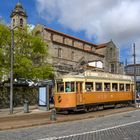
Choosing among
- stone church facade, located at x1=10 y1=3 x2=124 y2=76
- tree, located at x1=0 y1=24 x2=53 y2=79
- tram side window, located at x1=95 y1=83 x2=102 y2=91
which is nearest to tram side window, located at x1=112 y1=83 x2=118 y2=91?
tram side window, located at x1=95 y1=83 x2=102 y2=91

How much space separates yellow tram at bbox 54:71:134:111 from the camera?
2756 centimetres

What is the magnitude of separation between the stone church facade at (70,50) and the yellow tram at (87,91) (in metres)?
33.0

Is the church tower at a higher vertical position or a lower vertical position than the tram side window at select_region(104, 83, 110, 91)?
higher

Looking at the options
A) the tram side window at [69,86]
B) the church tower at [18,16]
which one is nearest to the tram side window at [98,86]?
the tram side window at [69,86]

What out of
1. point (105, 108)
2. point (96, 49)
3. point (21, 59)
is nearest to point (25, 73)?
point (21, 59)

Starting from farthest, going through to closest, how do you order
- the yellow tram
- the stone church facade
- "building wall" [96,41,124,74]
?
"building wall" [96,41,124,74] → the stone church facade → the yellow tram

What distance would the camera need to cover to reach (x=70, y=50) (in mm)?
84062

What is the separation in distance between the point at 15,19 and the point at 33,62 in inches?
1611

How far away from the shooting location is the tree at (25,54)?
39938 millimetres

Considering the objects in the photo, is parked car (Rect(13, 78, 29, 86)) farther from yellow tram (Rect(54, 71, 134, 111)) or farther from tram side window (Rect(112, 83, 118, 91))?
yellow tram (Rect(54, 71, 134, 111))

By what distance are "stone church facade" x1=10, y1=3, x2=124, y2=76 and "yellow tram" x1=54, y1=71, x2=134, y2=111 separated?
108 ft

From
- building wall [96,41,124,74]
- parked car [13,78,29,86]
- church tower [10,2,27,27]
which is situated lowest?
parked car [13,78,29,86]

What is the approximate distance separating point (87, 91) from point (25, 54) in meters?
16.3

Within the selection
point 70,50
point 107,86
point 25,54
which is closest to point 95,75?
point 107,86
